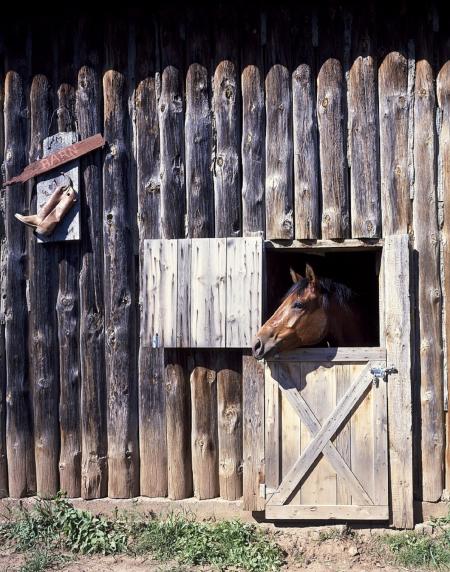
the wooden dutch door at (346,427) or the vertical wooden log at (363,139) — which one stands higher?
the vertical wooden log at (363,139)

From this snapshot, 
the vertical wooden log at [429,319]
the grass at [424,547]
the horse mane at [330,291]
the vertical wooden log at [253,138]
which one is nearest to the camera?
the grass at [424,547]

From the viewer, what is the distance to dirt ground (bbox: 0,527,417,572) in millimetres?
4441

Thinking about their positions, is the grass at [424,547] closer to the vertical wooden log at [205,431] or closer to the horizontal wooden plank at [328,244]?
the vertical wooden log at [205,431]

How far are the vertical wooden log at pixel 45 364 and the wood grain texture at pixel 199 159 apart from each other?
1354 mm

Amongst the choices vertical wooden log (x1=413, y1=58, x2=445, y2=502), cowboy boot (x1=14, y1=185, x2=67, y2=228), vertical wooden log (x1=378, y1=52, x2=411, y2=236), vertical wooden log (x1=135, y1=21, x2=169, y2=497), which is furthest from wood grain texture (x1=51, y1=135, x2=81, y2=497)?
vertical wooden log (x1=413, y1=58, x2=445, y2=502)

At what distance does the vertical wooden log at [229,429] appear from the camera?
197 inches

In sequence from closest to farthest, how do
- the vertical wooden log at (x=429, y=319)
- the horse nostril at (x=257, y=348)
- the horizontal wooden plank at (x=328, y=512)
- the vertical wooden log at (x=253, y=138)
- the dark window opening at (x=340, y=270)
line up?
the horse nostril at (x=257, y=348) < the horizontal wooden plank at (x=328, y=512) < the vertical wooden log at (x=429, y=319) < the vertical wooden log at (x=253, y=138) < the dark window opening at (x=340, y=270)

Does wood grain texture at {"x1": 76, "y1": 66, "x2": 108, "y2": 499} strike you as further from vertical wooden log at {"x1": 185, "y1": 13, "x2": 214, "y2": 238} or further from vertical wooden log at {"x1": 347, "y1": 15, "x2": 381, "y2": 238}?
vertical wooden log at {"x1": 347, "y1": 15, "x2": 381, "y2": 238}

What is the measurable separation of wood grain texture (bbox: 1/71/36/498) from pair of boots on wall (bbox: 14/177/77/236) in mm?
219

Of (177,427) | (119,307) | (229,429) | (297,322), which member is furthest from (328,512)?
(119,307)

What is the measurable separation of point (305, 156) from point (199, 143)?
93cm

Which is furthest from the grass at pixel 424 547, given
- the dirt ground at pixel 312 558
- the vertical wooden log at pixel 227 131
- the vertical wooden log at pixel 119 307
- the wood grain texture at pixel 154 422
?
the vertical wooden log at pixel 227 131

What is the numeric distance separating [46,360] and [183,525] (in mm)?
1881

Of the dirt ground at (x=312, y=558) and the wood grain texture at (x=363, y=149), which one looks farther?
the wood grain texture at (x=363, y=149)
